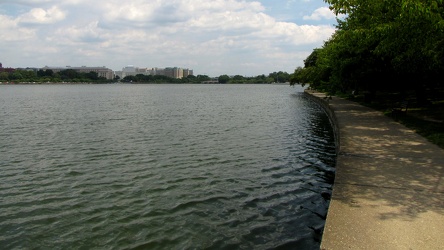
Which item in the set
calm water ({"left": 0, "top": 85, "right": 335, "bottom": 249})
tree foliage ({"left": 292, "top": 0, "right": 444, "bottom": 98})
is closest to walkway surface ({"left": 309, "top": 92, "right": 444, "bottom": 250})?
calm water ({"left": 0, "top": 85, "right": 335, "bottom": 249})

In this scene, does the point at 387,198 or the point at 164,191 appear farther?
the point at 164,191

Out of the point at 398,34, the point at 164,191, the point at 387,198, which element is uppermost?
the point at 398,34

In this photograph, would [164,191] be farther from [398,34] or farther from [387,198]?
[398,34]

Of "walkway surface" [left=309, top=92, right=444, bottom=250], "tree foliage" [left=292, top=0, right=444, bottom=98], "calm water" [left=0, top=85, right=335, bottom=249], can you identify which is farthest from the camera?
"tree foliage" [left=292, top=0, right=444, bottom=98]

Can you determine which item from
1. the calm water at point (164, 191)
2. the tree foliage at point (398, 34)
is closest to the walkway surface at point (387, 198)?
the calm water at point (164, 191)

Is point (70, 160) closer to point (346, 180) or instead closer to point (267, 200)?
point (267, 200)

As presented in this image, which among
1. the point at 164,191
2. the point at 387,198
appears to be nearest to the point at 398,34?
the point at 387,198

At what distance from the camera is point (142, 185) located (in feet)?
34.9

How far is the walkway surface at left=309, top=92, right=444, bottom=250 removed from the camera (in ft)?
16.5

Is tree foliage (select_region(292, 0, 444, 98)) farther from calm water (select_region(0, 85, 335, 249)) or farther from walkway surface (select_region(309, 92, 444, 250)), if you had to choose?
calm water (select_region(0, 85, 335, 249))

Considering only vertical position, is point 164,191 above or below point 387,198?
below

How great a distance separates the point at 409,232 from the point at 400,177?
304 cm

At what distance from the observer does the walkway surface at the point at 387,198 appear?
197 inches

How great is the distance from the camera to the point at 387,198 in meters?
6.58
